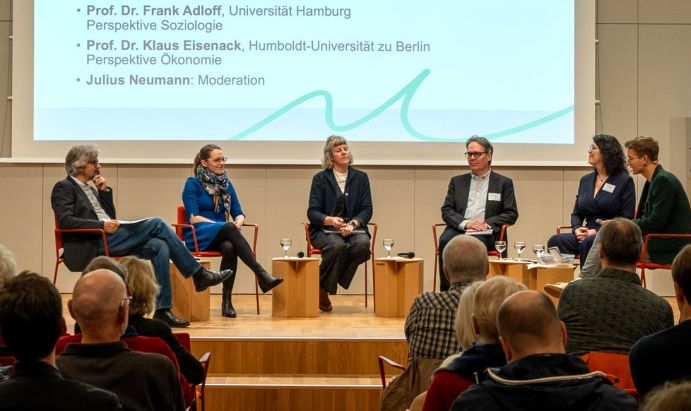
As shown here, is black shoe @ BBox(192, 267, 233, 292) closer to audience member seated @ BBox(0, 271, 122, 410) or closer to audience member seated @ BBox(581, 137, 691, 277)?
audience member seated @ BBox(581, 137, 691, 277)

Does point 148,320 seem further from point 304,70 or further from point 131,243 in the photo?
point 304,70

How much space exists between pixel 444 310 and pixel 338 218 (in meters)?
3.05

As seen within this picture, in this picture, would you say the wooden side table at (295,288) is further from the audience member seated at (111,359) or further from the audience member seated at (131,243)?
the audience member seated at (111,359)

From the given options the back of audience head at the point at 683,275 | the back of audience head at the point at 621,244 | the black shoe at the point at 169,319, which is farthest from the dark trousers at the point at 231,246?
the back of audience head at the point at 683,275

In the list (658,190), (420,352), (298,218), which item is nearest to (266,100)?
(298,218)

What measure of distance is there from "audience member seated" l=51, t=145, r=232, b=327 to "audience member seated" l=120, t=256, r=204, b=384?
7.11 ft

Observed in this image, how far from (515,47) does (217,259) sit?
2962 mm

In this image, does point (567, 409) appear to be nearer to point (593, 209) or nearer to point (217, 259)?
point (593, 209)

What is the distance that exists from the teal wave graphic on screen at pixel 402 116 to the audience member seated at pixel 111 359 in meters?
4.94

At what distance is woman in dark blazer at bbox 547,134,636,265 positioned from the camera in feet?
19.3

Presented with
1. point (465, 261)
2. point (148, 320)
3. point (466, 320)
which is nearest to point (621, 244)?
point (465, 261)

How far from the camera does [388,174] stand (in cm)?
729

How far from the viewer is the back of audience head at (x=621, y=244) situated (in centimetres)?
307

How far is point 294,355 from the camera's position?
16.1ft
